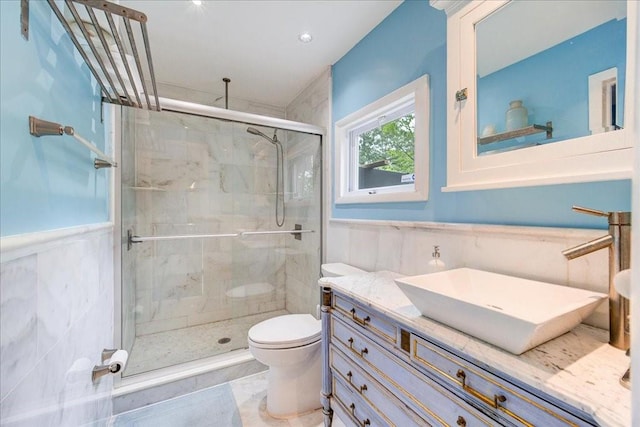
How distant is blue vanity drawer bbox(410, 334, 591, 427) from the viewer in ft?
1.82

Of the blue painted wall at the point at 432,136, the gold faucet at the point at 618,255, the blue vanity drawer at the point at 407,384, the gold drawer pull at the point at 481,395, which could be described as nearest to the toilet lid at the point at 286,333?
the blue vanity drawer at the point at 407,384

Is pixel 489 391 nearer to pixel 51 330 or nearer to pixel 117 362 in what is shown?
pixel 51 330

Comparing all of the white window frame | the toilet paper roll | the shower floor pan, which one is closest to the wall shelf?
the white window frame

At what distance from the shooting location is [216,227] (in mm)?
2676

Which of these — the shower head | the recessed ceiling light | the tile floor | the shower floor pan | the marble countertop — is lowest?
the tile floor

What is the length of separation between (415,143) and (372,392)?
1241mm

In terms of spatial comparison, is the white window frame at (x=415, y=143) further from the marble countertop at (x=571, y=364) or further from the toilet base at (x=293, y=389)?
the toilet base at (x=293, y=389)

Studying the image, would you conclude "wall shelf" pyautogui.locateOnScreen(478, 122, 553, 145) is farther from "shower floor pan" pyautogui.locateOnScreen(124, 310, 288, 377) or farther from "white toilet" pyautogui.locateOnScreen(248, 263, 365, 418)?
"shower floor pan" pyautogui.locateOnScreen(124, 310, 288, 377)

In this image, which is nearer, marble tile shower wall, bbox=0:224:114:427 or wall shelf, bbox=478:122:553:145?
marble tile shower wall, bbox=0:224:114:427

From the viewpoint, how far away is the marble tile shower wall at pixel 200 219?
2.36 m

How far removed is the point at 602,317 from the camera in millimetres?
800

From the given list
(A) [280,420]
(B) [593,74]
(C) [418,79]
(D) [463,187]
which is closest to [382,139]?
(C) [418,79]

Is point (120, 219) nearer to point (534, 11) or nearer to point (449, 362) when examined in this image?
point (449, 362)

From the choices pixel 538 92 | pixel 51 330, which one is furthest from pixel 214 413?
pixel 538 92
